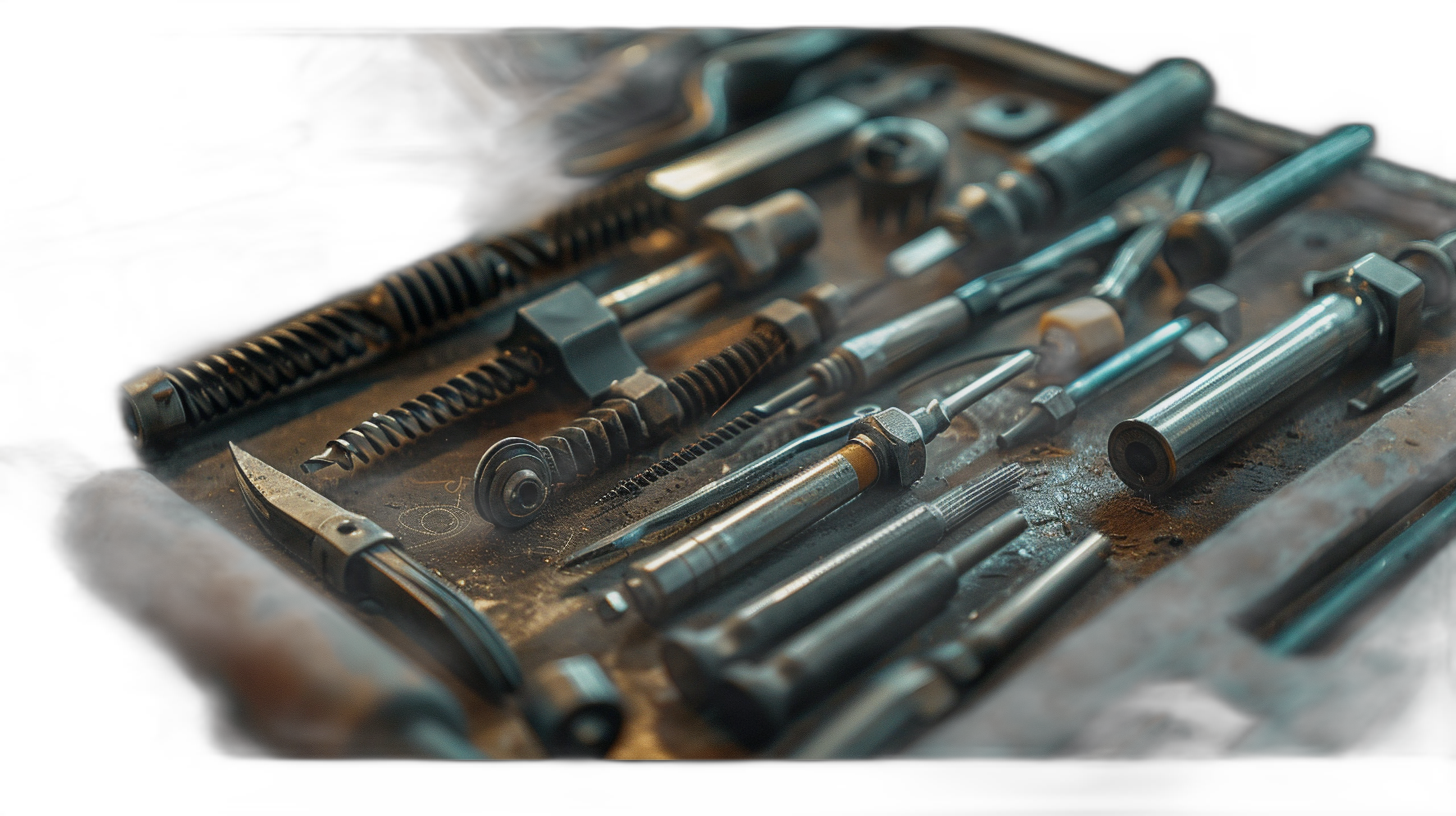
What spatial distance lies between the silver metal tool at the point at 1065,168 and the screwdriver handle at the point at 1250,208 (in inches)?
10.4

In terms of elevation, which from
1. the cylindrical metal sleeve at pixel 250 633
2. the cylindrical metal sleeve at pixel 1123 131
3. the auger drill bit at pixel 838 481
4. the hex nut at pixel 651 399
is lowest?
the auger drill bit at pixel 838 481

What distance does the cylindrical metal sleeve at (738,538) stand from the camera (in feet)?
5.70

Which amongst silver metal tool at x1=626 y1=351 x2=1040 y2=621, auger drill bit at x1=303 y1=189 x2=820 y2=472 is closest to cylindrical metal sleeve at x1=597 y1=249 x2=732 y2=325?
auger drill bit at x1=303 y1=189 x2=820 y2=472

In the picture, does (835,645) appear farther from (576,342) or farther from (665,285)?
(665,285)

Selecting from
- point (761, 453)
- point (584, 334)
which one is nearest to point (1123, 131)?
point (761, 453)

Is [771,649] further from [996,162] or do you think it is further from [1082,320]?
[996,162]

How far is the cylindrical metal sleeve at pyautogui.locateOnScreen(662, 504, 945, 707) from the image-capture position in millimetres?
1598

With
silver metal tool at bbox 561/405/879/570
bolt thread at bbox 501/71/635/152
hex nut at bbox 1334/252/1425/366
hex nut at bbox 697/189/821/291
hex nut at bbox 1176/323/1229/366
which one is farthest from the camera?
bolt thread at bbox 501/71/635/152

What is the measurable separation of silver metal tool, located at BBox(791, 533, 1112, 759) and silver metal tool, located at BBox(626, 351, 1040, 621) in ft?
0.95

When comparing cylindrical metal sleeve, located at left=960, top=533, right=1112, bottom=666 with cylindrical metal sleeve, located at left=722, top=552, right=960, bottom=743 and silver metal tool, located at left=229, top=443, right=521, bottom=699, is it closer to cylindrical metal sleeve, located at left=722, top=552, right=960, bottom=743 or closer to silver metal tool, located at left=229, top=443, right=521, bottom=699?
cylindrical metal sleeve, located at left=722, top=552, right=960, bottom=743

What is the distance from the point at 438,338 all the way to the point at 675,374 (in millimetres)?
528

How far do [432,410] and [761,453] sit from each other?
0.60m

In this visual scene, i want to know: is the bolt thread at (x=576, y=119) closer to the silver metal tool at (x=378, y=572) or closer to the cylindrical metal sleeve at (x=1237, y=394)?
the silver metal tool at (x=378, y=572)

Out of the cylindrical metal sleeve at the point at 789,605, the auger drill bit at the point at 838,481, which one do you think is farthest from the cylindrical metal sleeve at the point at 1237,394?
the cylindrical metal sleeve at the point at 789,605
